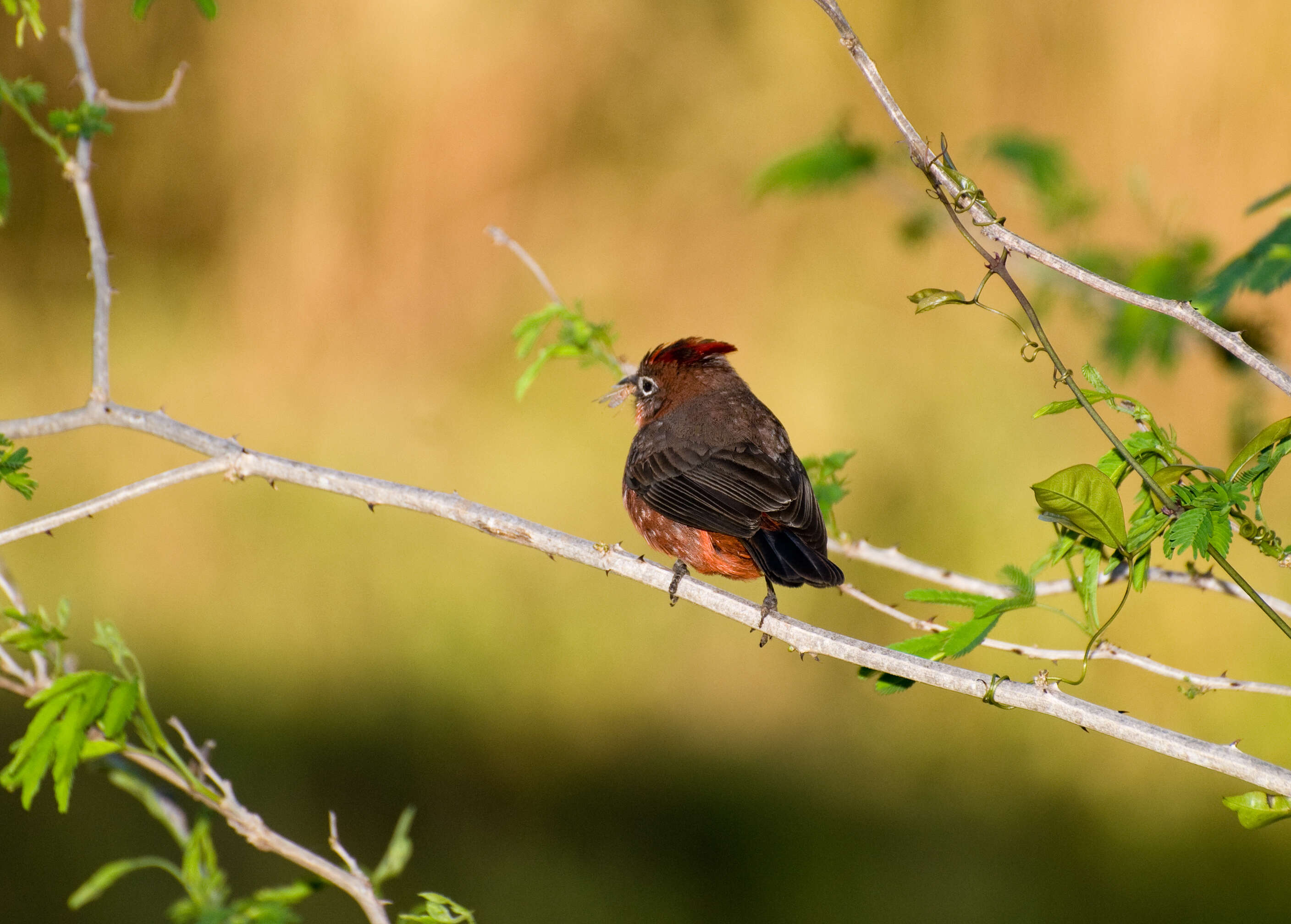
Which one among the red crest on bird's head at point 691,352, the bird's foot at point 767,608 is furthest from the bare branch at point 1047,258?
the red crest on bird's head at point 691,352

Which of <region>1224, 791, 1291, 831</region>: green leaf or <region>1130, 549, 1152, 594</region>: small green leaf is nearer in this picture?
<region>1224, 791, 1291, 831</region>: green leaf

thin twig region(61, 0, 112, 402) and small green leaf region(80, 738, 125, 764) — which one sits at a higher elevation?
thin twig region(61, 0, 112, 402)

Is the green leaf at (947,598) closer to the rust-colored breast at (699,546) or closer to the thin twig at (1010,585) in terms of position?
the thin twig at (1010,585)

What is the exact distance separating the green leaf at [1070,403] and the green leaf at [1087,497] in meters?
0.13

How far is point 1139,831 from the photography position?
6289 millimetres

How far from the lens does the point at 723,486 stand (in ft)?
12.9

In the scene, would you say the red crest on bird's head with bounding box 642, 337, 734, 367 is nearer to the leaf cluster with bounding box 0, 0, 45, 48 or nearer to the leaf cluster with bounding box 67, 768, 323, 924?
the leaf cluster with bounding box 0, 0, 45, 48

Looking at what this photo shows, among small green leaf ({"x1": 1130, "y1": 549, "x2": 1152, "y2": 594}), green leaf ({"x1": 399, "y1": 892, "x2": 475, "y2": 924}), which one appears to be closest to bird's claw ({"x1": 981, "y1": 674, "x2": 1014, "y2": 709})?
small green leaf ({"x1": 1130, "y1": 549, "x2": 1152, "y2": 594})

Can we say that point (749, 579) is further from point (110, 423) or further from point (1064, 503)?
point (110, 423)

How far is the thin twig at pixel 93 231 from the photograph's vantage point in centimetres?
317

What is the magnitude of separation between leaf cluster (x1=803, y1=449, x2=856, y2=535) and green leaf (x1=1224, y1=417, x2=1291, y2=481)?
57.3 inches

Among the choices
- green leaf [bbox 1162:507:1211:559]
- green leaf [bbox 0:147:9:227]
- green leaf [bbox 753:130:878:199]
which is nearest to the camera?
green leaf [bbox 1162:507:1211:559]

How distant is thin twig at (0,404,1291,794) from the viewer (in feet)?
7.38

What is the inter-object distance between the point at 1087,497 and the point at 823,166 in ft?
8.99
